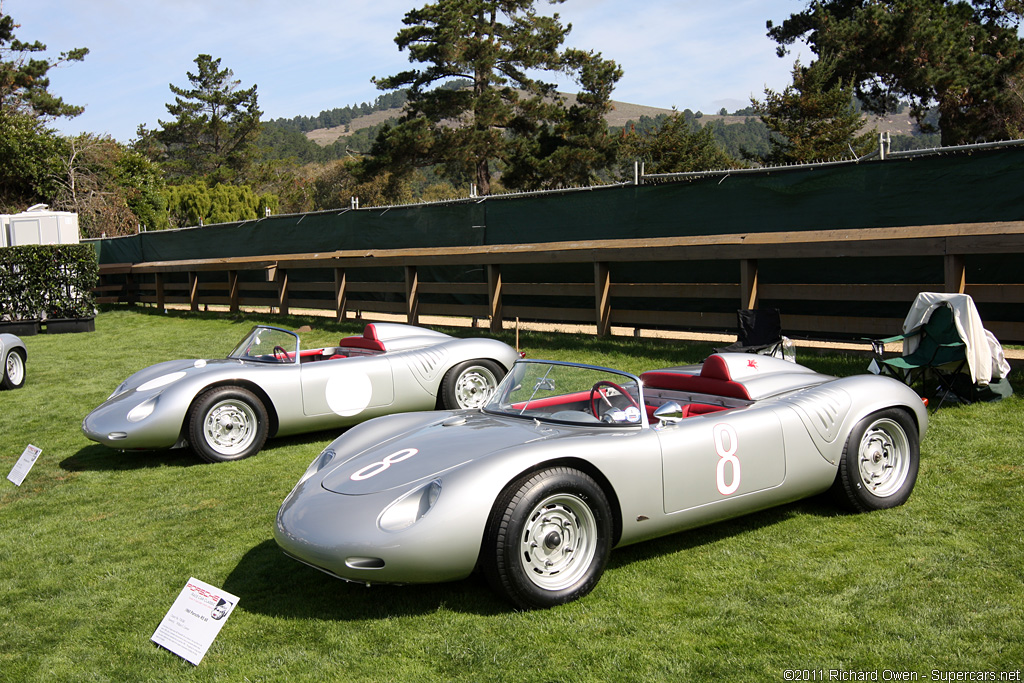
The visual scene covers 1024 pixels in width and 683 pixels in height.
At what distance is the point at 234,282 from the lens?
18.4m

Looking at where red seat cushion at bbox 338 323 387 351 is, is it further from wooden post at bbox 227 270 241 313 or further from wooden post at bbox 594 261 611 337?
wooden post at bbox 227 270 241 313

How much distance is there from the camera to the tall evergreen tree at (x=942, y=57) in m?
30.8

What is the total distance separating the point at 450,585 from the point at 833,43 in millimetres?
34857

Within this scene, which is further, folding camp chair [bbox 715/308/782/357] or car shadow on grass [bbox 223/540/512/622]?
folding camp chair [bbox 715/308/782/357]

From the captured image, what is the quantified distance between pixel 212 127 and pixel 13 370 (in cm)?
6277

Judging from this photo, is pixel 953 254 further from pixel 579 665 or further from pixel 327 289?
pixel 327 289

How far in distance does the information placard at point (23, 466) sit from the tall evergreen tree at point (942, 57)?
30.9m

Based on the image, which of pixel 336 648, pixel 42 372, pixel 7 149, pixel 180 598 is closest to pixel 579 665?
pixel 336 648

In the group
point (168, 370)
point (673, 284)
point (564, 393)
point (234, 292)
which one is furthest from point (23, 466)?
point (234, 292)

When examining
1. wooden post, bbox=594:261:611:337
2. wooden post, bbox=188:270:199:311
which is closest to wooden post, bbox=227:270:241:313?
wooden post, bbox=188:270:199:311

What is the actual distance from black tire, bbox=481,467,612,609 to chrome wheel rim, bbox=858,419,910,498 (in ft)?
6.41

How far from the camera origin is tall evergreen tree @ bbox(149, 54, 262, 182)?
68000 millimetres

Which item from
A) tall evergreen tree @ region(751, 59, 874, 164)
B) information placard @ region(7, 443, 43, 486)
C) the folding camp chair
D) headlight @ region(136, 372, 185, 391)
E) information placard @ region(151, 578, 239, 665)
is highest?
tall evergreen tree @ region(751, 59, 874, 164)

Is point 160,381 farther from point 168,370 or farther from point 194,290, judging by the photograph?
point 194,290
